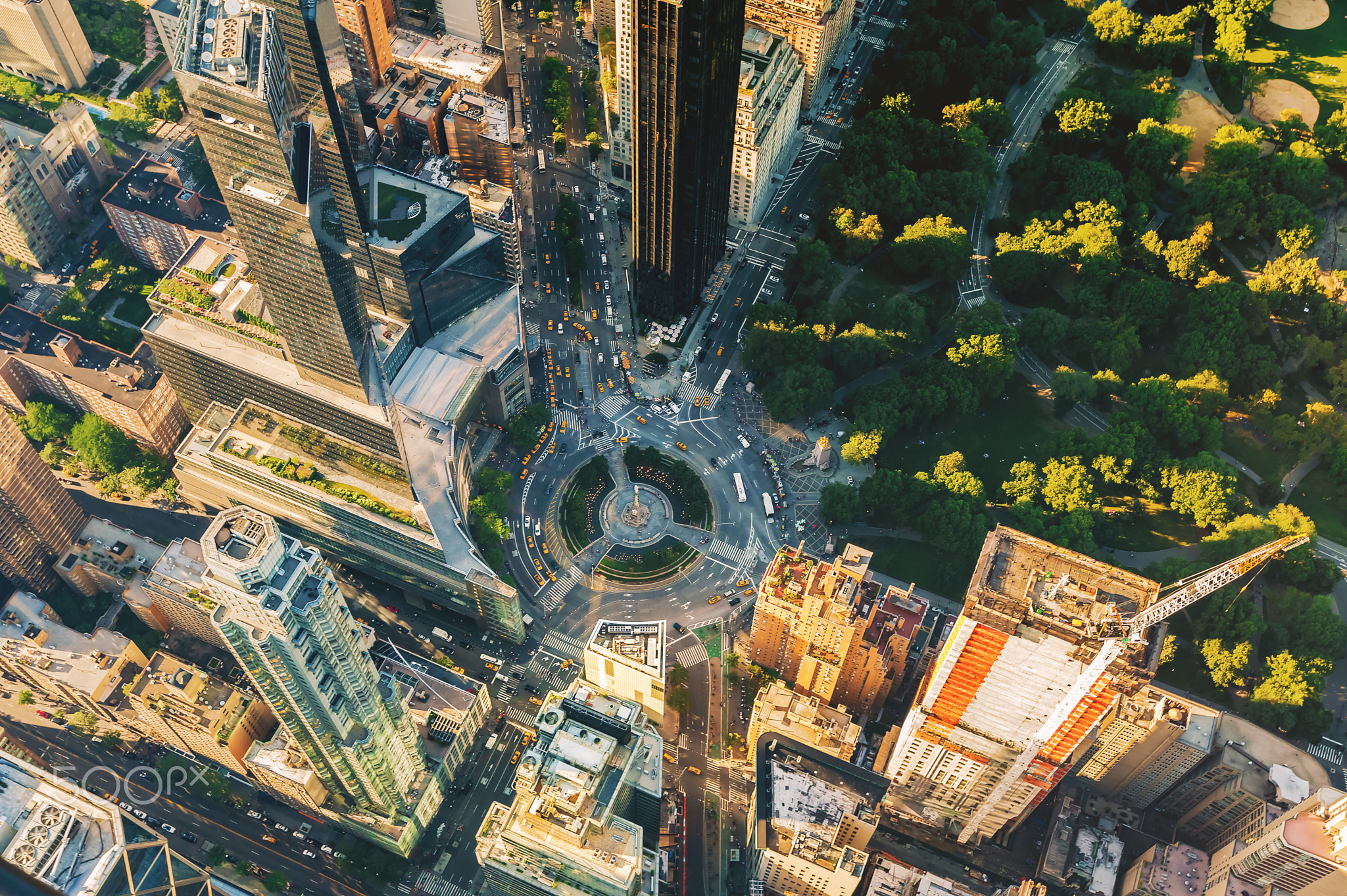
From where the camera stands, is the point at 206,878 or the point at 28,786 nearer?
the point at 28,786

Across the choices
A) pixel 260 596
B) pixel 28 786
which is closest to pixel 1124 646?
pixel 260 596

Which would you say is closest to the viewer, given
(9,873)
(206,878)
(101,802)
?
(9,873)

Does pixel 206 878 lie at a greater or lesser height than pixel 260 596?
lesser

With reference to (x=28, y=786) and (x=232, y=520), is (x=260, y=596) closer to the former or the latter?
(x=232, y=520)

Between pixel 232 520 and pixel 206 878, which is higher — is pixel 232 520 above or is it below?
above

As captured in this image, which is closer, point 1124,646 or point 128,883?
point 128,883

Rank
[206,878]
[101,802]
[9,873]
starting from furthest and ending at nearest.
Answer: [206,878] → [101,802] → [9,873]

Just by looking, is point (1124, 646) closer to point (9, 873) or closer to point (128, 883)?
point (128, 883)

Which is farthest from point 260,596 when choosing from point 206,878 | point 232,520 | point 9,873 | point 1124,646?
point 1124,646

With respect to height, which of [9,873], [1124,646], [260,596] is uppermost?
[1124,646]
